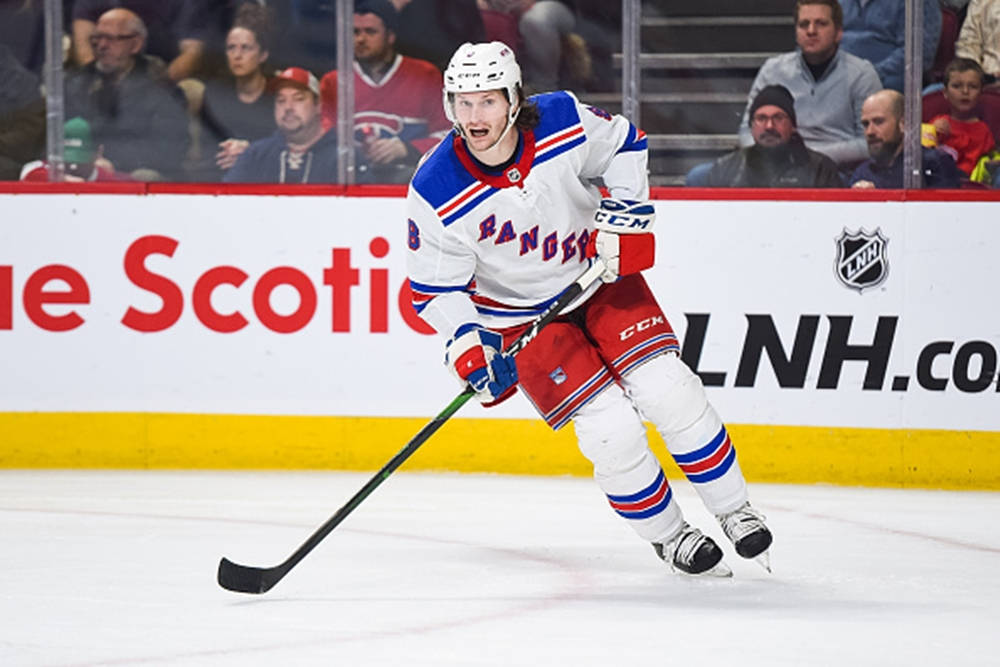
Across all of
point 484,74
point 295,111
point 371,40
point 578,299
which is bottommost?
point 578,299

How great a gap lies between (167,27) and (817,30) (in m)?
2.04

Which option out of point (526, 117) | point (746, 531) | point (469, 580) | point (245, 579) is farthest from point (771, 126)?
point (245, 579)

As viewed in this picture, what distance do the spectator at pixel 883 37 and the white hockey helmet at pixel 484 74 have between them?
1.91 m

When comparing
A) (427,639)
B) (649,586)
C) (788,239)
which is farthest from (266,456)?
(427,639)

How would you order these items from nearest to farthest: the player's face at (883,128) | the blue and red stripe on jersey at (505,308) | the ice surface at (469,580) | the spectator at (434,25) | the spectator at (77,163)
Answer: the ice surface at (469,580) → the blue and red stripe on jersey at (505,308) → the player's face at (883,128) → the spectator at (434,25) → the spectator at (77,163)

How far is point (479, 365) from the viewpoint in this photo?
3.35 meters

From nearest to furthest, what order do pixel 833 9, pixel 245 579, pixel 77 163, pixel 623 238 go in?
pixel 245 579 < pixel 623 238 < pixel 833 9 < pixel 77 163

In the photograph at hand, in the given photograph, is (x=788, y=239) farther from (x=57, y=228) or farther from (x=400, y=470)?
(x=57, y=228)

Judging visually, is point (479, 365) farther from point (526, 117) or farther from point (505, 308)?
point (526, 117)

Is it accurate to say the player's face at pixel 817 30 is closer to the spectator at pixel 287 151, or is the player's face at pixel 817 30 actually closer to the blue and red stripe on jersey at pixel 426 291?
the spectator at pixel 287 151

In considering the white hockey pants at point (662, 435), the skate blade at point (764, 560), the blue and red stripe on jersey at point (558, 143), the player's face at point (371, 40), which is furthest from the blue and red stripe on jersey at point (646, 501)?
the player's face at point (371, 40)

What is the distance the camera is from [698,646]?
2826 mm

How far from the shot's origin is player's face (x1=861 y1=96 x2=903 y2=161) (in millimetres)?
4980

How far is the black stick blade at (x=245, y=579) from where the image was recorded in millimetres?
3234
